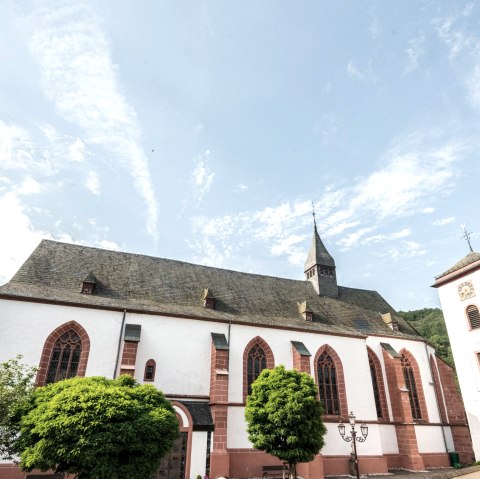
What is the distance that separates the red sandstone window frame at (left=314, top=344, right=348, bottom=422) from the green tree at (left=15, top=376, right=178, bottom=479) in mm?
12748

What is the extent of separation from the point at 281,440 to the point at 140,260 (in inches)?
612

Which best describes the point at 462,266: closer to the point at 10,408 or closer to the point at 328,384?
the point at 328,384

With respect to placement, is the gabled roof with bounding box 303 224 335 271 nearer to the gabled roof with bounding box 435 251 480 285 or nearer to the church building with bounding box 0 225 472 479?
the church building with bounding box 0 225 472 479

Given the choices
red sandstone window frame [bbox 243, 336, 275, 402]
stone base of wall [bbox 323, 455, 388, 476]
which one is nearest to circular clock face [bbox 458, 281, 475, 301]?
stone base of wall [bbox 323, 455, 388, 476]

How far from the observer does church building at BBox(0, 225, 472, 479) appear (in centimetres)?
1825

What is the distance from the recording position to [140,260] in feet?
86.1

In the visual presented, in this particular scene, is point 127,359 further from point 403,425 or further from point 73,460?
point 403,425

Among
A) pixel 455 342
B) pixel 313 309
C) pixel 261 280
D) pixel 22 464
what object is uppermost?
pixel 261 280

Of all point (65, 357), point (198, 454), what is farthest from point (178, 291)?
point (198, 454)

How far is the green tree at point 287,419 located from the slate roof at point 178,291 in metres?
6.20

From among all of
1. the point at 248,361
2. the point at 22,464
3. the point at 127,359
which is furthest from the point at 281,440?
the point at 22,464

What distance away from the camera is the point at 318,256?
3222 cm

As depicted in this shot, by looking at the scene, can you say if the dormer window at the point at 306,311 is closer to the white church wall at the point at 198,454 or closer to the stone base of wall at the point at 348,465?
the stone base of wall at the point at 348,465

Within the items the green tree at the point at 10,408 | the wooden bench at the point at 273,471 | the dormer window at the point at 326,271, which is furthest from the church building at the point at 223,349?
the green tree at the point at 10,408
